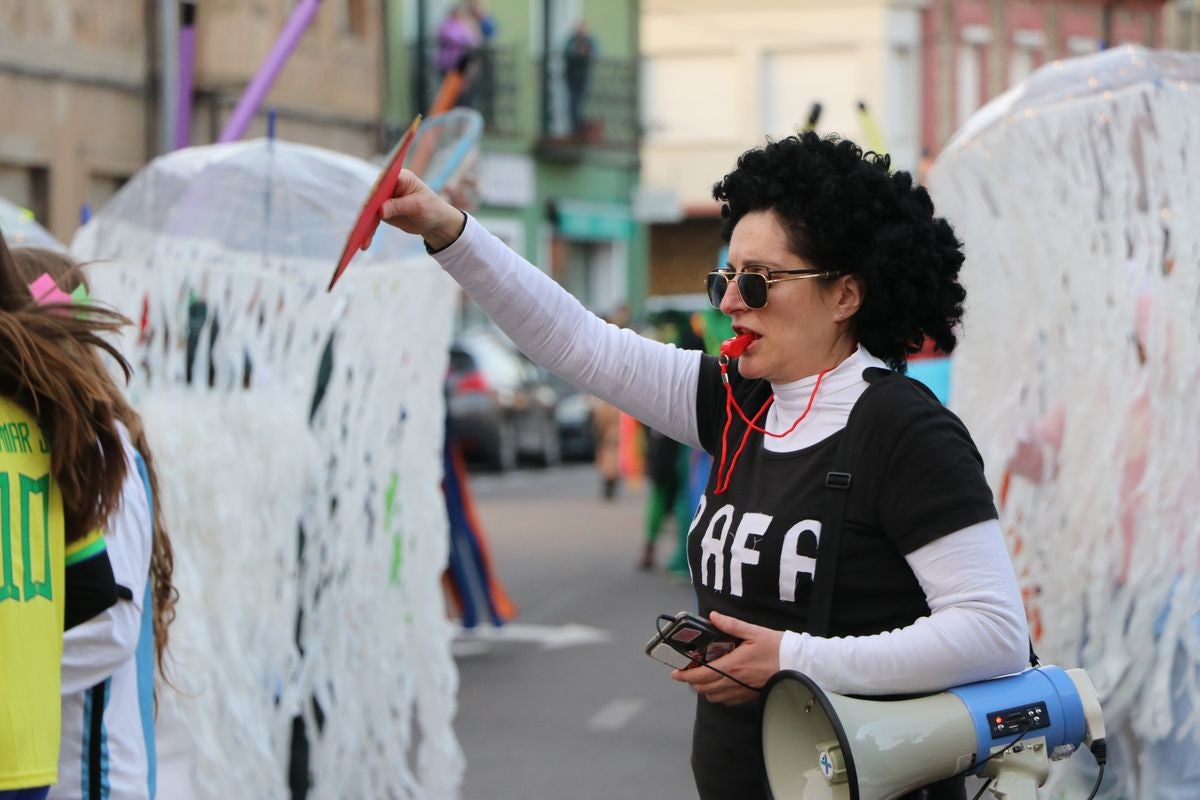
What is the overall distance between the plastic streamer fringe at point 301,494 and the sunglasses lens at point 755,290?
90.0 inches

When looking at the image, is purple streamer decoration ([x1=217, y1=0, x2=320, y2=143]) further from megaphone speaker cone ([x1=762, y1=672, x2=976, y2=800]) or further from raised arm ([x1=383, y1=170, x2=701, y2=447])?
megaphone speaker cone ([x1=762, y1=672, x2=976, y2=800])

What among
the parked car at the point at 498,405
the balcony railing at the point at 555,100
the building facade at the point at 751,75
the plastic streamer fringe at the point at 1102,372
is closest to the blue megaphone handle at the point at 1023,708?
the plastic streamer fringe at the point at 1102,372

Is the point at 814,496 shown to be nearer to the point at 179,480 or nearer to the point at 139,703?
the point at 139,703

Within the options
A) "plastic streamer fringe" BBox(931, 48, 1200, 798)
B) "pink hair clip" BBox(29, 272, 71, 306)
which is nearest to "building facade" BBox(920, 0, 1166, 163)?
"plastic streamer fringe" BBox(931, 48, 1200, 798)

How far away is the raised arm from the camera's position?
8.89 feet

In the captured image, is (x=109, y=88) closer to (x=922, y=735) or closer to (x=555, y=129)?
(x=555, y=129)

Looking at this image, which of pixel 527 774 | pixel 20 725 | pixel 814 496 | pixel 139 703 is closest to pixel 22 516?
pixel 20 725

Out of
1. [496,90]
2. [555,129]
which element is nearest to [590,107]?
[555,129]

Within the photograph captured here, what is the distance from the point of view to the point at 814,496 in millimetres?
2555

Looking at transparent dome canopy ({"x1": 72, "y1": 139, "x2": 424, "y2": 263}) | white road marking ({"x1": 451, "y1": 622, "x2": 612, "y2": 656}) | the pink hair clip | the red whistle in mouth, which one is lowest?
white road marking ({"x1": 451, "y1": 622, "x2": 612, "y2": 656})

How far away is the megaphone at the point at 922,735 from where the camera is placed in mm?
2357

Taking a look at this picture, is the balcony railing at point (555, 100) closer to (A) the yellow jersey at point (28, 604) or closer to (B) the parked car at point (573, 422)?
(B) the parked car at point (573, 422)

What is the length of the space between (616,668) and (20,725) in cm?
620

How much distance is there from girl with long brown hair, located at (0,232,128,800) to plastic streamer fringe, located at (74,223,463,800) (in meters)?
1.93
